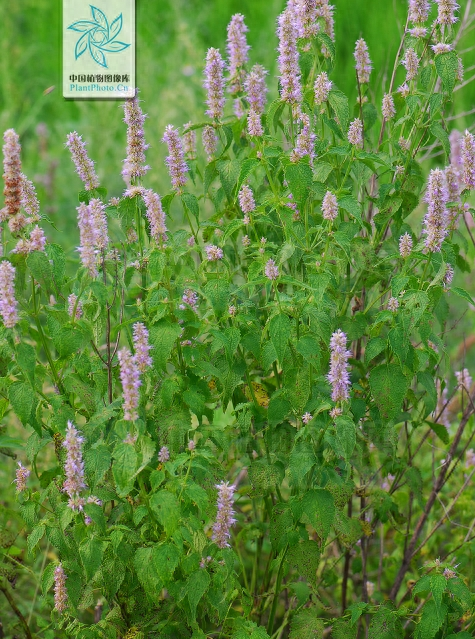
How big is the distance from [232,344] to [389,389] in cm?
41

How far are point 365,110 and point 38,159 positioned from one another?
4333 millimetres

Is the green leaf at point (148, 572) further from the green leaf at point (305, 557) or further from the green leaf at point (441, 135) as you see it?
Result: the green leaf at point (441, 135)

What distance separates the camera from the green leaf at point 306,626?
217 cm

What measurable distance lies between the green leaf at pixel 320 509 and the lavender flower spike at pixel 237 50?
110 centimetres

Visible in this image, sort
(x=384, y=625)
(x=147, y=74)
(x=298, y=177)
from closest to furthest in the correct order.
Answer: (x=298, y=177), (x=384, y=625), (x=147, y=74)

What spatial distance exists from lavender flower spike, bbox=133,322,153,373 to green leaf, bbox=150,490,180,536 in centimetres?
26

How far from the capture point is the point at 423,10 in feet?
7.16

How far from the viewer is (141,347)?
1.76 metres

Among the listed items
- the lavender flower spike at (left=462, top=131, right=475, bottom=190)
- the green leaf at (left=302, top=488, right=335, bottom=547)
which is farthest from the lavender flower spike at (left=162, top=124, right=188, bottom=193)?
the green leaf at (left=302, top=488, right=335, bottom=547)

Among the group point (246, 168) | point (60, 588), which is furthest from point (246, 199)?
point (60, 588)

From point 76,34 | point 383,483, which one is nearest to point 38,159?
point 76,34

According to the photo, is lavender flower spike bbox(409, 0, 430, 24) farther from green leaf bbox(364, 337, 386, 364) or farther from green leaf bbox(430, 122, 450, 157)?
green leaf bbox(364, 337, 386, 364)

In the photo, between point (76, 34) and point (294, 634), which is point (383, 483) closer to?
point (294, 634)

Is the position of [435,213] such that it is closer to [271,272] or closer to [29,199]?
[271,272]
